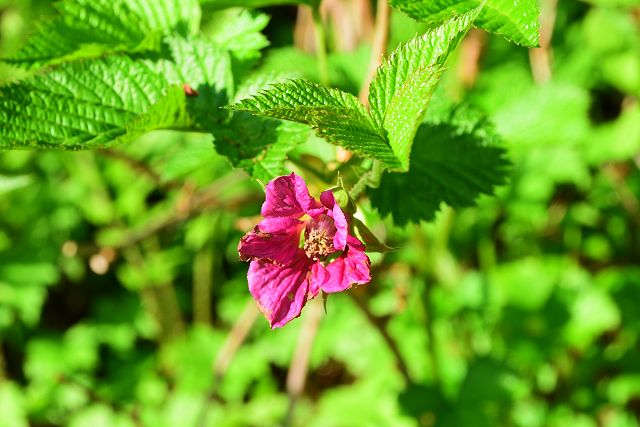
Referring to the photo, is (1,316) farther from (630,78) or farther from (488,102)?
(630,78)

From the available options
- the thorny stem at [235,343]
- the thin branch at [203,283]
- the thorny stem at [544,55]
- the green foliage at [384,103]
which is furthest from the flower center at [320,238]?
the thin branch at [203,283]

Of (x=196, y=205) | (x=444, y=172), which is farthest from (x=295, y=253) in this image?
(x=196, y=205)

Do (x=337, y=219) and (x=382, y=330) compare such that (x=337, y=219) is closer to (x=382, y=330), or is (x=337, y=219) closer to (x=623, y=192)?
(x=382, y=330)

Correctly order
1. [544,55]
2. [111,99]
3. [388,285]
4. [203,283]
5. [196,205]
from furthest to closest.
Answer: [203,283] < [544,55] < [388,285] < [196,205] < [111,99]

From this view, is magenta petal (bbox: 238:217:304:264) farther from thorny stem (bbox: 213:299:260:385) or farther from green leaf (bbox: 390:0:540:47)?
thorny stem (bbox: 213:299:260:385)

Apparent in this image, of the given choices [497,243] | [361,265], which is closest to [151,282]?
[497,243]

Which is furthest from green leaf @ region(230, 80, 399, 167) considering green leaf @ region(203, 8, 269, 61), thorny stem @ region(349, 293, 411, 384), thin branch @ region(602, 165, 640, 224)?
thin branch @ region(602, 165, 640, 224)
